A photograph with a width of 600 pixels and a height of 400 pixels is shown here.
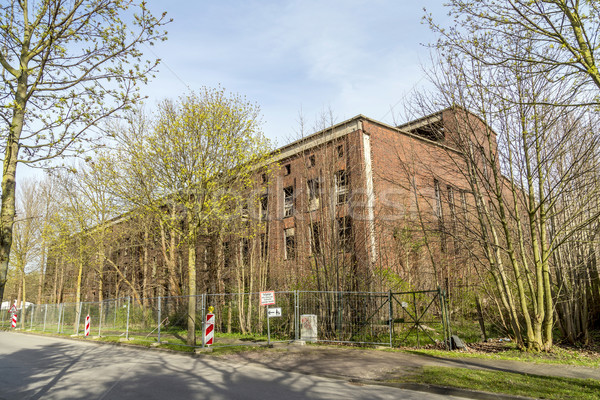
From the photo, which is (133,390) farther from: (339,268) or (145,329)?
(145,329)

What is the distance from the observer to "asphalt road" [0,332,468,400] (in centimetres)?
732

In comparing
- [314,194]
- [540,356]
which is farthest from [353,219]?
[540,356]

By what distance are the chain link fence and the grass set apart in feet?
14.3

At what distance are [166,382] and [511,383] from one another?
7.08 meters

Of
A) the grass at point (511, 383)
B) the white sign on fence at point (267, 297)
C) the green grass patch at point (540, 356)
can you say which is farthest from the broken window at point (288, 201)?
the grass at point (511, 383)

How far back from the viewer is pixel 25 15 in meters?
7.74

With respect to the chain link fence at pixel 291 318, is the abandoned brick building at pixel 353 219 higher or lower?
higher

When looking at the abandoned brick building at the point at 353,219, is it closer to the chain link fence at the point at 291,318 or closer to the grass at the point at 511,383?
the chain link fence at the point at 291,318

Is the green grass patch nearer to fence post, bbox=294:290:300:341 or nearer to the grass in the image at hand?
the grass

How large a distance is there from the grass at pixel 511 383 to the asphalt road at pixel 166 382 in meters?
0.88

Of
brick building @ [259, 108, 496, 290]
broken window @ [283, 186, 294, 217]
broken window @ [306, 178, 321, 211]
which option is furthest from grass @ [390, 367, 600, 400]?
broken window @ [283, 186, 294, 217]

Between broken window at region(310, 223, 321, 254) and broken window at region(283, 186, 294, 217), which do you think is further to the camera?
broken window at region(283, 186, 294, 217)

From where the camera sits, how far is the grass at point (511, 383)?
279 inches

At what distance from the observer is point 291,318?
17.4 metres
